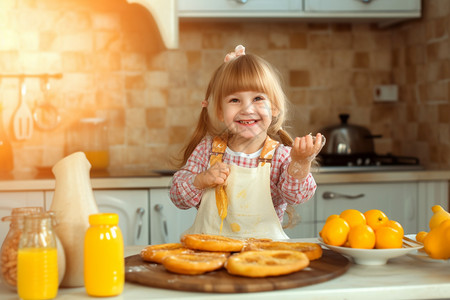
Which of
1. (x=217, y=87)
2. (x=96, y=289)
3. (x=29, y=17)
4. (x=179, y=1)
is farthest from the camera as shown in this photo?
(x=29, y=17)

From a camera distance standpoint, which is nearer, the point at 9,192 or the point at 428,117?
the point at 9,192

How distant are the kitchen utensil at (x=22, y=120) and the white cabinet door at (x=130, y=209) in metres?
0.58

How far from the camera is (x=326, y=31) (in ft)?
9.16

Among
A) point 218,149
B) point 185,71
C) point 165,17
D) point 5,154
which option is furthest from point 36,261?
point 185,71

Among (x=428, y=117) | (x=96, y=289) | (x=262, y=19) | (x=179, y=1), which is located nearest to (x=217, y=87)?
(x=96, y=289)

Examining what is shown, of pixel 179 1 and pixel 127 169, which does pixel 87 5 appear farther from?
pixel 127 169

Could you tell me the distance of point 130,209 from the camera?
2.17m

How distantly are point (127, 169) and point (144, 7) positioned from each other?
76 cm

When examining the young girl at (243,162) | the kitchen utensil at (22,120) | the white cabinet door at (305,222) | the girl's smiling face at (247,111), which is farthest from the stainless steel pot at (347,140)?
the kitchen utensil at (22,120)

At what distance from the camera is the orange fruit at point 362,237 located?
3.31 ft

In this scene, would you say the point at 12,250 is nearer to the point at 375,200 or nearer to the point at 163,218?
the point at 163,218

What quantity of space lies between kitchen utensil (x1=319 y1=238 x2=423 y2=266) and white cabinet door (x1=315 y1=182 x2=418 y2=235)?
1248 mm

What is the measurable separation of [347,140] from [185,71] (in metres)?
0.82

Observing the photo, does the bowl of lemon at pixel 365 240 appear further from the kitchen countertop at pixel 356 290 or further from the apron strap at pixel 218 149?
the apron strap at pixel 218 149
